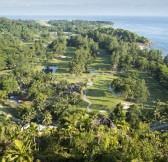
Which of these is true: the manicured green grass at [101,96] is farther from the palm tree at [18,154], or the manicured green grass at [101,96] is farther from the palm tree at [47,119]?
the palm tree at [18,154]

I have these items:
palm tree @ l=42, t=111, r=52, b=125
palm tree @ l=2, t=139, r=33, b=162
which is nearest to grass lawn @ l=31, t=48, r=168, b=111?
palm tree @ l=42, t=111, r=52, b=125

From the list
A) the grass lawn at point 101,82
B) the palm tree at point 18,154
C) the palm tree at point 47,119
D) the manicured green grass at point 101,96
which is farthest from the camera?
the grass lawn at point 101,82

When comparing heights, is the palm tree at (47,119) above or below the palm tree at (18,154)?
below

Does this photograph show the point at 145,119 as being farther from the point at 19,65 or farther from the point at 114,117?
the point at 19,65

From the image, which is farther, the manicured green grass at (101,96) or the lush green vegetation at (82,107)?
the manicured green grass at (101,96)

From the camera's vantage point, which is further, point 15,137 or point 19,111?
point 19,111

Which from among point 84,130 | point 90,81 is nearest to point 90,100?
point 90,81

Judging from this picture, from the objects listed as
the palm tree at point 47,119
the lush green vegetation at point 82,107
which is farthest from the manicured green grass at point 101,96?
the palm tree at point 47,119

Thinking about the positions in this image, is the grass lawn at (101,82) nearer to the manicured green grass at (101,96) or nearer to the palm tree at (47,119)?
the manicured green grass at (101,96)

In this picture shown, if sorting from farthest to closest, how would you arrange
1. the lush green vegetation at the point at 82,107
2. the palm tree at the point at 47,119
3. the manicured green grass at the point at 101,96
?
the manicured green grass at the point at 101,96, the palm tree at the point at 47,119, the lush green vegetation at the point at 82,107
